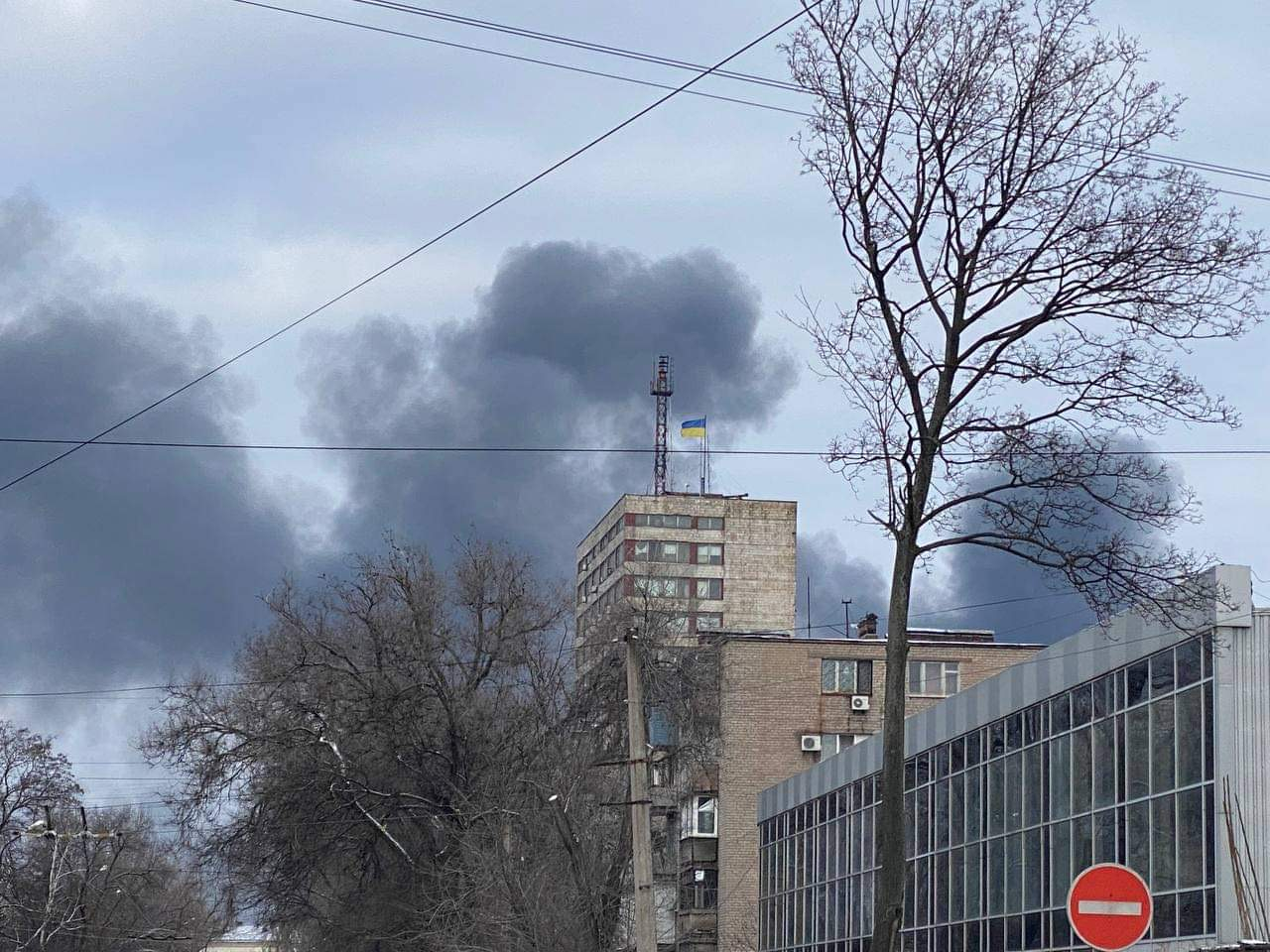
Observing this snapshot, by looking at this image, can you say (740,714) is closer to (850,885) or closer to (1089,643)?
(850,885)

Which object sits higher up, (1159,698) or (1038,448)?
(1038,448)

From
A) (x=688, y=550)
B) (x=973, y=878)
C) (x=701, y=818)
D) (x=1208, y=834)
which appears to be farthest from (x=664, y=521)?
(x=1208, y=834)

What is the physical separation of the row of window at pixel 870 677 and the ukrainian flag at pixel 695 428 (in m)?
82.3

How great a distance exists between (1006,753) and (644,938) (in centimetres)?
1059

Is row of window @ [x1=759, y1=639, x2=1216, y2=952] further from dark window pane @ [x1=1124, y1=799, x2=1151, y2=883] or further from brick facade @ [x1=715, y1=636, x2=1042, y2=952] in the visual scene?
brick facade @ [x1=715, y1=636, x2=1042, y2=952]

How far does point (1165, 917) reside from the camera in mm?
26359

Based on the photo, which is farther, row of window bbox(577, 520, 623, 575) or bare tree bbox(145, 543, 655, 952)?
row of window bbox(577, 520, 623, 575)

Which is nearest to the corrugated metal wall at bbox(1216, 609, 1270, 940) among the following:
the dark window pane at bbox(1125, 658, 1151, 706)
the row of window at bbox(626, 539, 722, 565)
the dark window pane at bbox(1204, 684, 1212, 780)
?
the dark window pane at bbox(1204, 684, 1212, 780)

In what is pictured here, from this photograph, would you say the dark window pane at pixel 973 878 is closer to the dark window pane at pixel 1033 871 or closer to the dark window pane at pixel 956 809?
the dark window pane at pixel 956 809

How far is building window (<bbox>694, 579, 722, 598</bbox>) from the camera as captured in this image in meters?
140

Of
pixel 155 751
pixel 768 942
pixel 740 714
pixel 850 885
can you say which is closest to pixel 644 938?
pixel 850 885

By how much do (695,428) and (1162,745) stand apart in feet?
415

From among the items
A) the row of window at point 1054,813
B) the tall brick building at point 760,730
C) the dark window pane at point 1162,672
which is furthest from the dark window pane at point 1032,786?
the tall brick building at point 760,730

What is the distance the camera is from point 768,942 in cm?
5541
